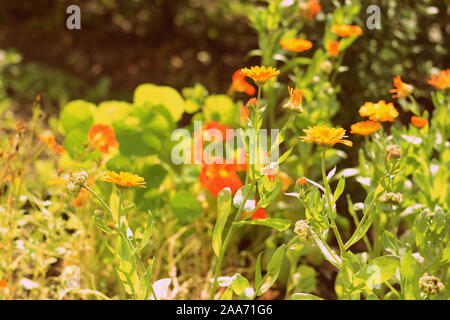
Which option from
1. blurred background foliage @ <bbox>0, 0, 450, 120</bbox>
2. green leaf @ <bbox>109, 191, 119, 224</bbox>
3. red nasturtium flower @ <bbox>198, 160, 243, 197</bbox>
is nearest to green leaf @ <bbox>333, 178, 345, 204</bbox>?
green leaf @ <bbox>109, 191, 119, 224</bbox>

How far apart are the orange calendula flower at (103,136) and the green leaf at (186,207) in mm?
241

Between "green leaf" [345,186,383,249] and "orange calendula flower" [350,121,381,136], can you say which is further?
"orange calendula flower" [350,121,381,136]

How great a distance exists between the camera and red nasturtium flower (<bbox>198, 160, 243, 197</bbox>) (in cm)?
153

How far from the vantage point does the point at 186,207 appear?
5.28 ft

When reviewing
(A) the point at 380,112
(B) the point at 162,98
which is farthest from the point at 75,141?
(A) the point at 380,112

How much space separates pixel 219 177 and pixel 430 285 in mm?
677

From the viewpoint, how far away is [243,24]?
3270 mm

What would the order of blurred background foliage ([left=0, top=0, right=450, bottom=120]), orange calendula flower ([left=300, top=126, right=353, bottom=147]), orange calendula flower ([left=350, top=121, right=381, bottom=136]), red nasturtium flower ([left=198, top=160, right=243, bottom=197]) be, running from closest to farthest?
orange calendula flower ([left=300, top=126, right=353, bottom=147]) < orange calendula flower ([left=350, top=121, right=381, bottom=136]) < red nasturtium flower ([left=198, top=160, right=243, bottom=197]) < blurred background foliage ([left=0, top=0, right=450, bottom=120])

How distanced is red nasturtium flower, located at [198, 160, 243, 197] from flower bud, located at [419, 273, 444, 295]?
1.94 ft

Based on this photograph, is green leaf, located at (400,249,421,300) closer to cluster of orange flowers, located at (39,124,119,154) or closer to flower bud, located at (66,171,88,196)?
flower bud, located at (66,171,88,196)

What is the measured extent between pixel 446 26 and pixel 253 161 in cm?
155

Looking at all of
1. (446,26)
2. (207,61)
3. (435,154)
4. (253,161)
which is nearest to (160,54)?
(207,61)

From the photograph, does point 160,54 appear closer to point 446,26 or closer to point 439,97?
point 446,26

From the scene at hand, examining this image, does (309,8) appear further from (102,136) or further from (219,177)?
(102,136)
